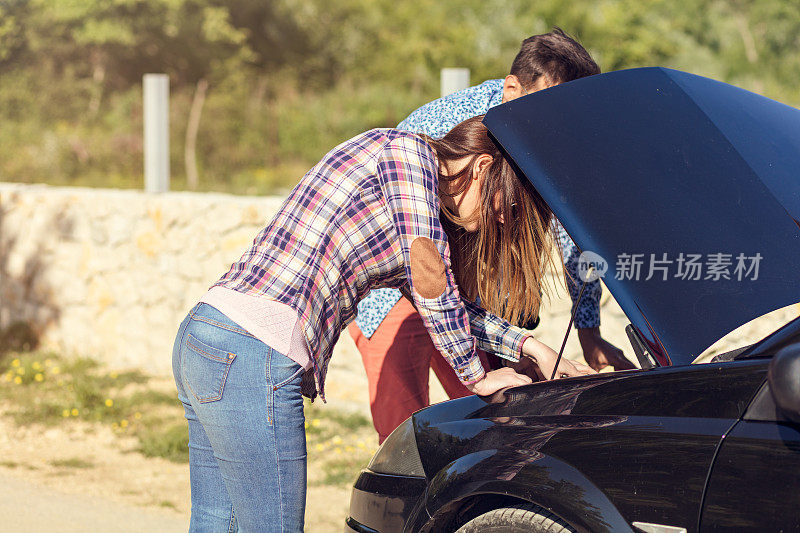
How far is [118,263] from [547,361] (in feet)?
16.8

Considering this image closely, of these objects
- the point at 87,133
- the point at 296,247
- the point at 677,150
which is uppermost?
the point at 87,133

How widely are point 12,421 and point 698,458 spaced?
505 centimetres

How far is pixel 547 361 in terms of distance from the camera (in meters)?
2.58

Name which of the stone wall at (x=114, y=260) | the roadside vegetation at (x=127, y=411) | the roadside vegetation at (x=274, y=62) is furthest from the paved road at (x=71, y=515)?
the roadside vegetation at (x=274, y=62)

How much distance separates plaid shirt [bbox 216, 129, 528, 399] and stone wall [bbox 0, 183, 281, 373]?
406 centimetres

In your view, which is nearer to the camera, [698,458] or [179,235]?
[698,458]

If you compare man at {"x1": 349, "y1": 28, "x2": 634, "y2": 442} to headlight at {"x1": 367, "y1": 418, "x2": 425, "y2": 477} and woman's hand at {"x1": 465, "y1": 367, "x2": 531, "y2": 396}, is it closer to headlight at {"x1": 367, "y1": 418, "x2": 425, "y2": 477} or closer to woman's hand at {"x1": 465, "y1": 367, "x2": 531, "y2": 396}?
headlight at {"x1": 367, "y1": 418, "x2": 425, "y2": 477}

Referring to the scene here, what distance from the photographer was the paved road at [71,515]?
426cm

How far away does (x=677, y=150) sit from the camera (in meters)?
2.28

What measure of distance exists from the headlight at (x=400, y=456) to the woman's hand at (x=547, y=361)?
40cm

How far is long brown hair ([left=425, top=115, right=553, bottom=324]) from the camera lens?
8.01 feet

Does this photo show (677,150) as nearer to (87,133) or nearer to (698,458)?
(698,458)

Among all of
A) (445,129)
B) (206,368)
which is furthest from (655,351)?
(445,129)

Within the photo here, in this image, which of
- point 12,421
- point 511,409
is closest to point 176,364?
point 511,409
